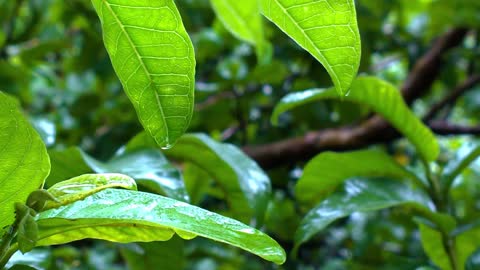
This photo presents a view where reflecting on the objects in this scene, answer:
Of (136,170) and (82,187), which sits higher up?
(82,187)

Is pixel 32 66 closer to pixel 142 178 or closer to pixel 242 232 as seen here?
pixel 142 178

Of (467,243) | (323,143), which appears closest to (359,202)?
(467,243)

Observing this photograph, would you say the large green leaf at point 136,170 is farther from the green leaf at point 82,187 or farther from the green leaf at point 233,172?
the green leaf at point 82,187

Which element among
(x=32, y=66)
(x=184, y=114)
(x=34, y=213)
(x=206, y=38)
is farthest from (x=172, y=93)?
(x=32, y=66)

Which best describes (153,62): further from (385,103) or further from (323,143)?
(323,143)

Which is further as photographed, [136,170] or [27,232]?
[136,170]

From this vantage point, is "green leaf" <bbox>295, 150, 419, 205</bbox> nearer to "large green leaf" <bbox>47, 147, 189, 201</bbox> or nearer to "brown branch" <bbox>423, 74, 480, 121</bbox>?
"large green leaf" <bbox>47, 147, 189, 201</bbox>
